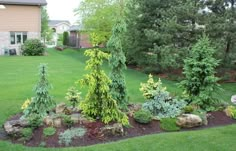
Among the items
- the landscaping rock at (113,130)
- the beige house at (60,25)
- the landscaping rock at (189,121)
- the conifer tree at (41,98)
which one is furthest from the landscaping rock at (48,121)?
the beige house at (60,25)

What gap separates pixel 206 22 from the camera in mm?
14086

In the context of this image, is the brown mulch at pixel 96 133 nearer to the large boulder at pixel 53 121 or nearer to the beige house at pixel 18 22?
the large boulder at pixel 53 121

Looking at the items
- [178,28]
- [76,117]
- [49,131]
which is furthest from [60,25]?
[49,131]

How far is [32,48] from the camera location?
25672 millimetres

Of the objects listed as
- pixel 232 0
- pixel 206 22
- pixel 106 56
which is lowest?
pixel 106 56

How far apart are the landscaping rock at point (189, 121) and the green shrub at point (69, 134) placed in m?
2.52

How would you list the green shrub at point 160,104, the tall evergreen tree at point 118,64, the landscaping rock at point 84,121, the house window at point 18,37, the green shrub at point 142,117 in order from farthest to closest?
1. the house window at point 18,37
2. the green shrub at point 160,104
3. the tall evergreen tree at point 118,64
4. the green shrub at point 142,117
5. the landscaping rock at point 84,121

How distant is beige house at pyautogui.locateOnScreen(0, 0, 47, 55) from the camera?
26281 mm

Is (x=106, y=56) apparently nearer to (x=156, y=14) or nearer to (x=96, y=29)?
(x=156, y=14)

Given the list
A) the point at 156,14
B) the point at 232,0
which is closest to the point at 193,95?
the point at 232,0

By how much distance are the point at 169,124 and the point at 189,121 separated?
545 mm

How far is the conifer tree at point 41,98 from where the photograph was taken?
24.1 ft

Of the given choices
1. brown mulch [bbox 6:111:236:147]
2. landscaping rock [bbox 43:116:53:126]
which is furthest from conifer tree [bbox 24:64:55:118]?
brown mulch [bbox 6:111:236:147]

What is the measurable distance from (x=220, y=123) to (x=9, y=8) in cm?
2364
